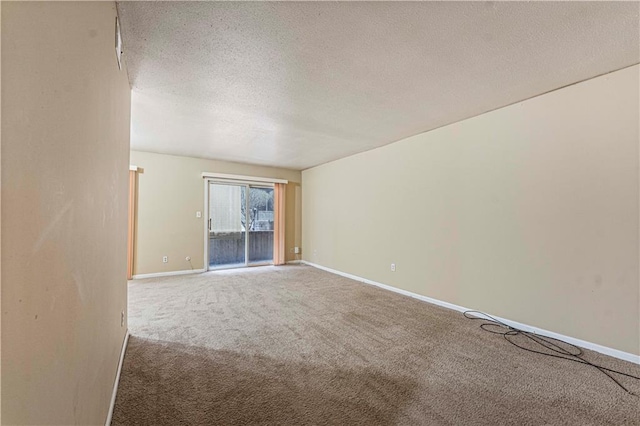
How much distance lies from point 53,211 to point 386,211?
4179 mm

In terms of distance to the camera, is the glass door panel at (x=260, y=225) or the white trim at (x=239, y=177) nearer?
the white trim at (x=239, y=177)

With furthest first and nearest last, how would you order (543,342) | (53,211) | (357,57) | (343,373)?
(543,342), (357,57), (343,373), (53,211)

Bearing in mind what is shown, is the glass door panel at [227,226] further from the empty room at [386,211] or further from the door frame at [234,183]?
the empty room at [386,211]

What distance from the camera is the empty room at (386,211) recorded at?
2.35ft

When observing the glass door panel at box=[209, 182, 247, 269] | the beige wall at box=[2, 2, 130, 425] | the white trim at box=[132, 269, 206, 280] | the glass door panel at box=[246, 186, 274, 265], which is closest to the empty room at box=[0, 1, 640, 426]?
the beige wall at box=[2, 2, 130, 425]

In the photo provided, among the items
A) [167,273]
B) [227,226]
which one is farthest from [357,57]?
[167,273]

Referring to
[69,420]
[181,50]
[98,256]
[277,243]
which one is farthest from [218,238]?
[69,420]

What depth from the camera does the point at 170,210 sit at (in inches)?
211

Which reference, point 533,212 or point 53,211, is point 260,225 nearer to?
point 533,212

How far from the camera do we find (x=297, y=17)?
67.9 inches

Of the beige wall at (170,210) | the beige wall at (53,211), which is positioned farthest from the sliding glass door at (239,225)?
the beige wall at (53,211)

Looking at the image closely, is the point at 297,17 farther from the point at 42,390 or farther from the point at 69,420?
the point at 69,420

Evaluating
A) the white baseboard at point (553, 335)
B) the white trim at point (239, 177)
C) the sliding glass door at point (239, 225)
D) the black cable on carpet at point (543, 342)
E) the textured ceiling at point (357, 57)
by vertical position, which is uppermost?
the textured ceiling at point (357, 57)

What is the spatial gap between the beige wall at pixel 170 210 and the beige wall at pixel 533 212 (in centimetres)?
374
